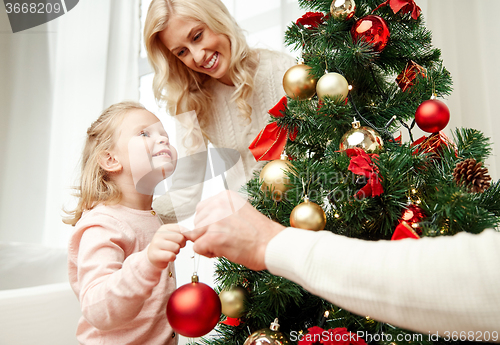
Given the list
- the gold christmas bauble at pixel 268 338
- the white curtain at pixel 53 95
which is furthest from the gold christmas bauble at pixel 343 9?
the white curtain at pixel 53 95

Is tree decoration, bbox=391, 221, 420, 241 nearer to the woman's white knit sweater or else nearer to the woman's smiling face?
the woman's white knit sweater

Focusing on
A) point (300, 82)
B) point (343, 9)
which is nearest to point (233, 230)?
point (300, 82)

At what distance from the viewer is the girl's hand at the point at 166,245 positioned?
49 cm

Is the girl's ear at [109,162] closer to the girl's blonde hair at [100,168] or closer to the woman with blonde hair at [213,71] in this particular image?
the girl's blonde hair at [100,168]

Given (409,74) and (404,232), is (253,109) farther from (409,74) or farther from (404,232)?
(404,232)

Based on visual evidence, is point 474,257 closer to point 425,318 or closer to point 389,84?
point 425,318

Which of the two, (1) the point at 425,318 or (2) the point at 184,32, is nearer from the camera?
(1) the point at 425,318

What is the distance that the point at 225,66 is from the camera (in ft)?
3.38

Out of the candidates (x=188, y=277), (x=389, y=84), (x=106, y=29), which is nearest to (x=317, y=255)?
(x=389, y=84)

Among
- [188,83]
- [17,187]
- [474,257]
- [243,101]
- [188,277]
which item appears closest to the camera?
[474,257]

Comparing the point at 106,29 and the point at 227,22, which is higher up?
the point at 227,22

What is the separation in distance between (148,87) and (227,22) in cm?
126

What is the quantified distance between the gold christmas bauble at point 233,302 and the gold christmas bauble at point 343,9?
52cm

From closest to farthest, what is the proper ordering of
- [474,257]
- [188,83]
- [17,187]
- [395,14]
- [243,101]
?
[474,257] < [395,14] < [243,101] < [188,83] < [17,187]
